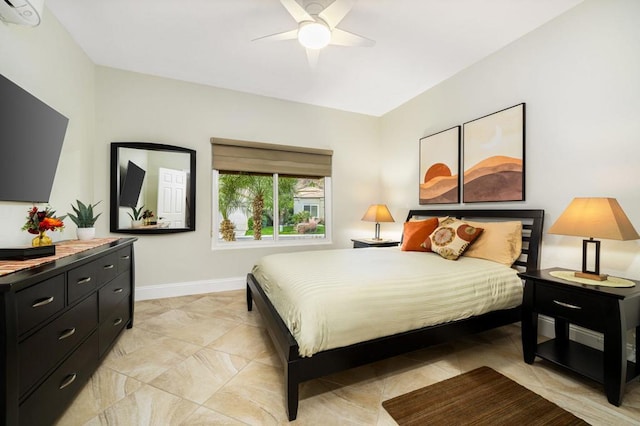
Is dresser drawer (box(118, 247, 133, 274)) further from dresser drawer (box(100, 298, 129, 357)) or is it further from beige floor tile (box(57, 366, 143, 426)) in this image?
beige floor tile (box(57, 366, 143, 426))

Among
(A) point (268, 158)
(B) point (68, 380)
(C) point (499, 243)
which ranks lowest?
(B) point (68, 380)

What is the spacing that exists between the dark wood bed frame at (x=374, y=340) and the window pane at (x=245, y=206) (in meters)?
1.44

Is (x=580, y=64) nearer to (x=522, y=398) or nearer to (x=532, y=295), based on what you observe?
(x=532, y=295)

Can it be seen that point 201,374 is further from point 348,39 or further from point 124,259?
point 348,39

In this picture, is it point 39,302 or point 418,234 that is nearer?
point 39,302

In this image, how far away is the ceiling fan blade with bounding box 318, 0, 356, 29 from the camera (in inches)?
74.1

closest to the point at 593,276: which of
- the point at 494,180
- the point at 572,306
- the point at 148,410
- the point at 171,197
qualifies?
the point at 572,306

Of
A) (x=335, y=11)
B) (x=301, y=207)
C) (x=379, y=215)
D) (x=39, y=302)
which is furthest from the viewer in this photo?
(x=301, y=207)

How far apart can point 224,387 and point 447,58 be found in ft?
12.1

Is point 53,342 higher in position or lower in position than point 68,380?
higher

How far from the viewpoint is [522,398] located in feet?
5.37

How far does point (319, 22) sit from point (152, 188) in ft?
8.72

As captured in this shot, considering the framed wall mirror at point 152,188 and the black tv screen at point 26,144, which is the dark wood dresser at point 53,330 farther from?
the framed wall mirror at point 152,188

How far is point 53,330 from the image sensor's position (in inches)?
51.7
